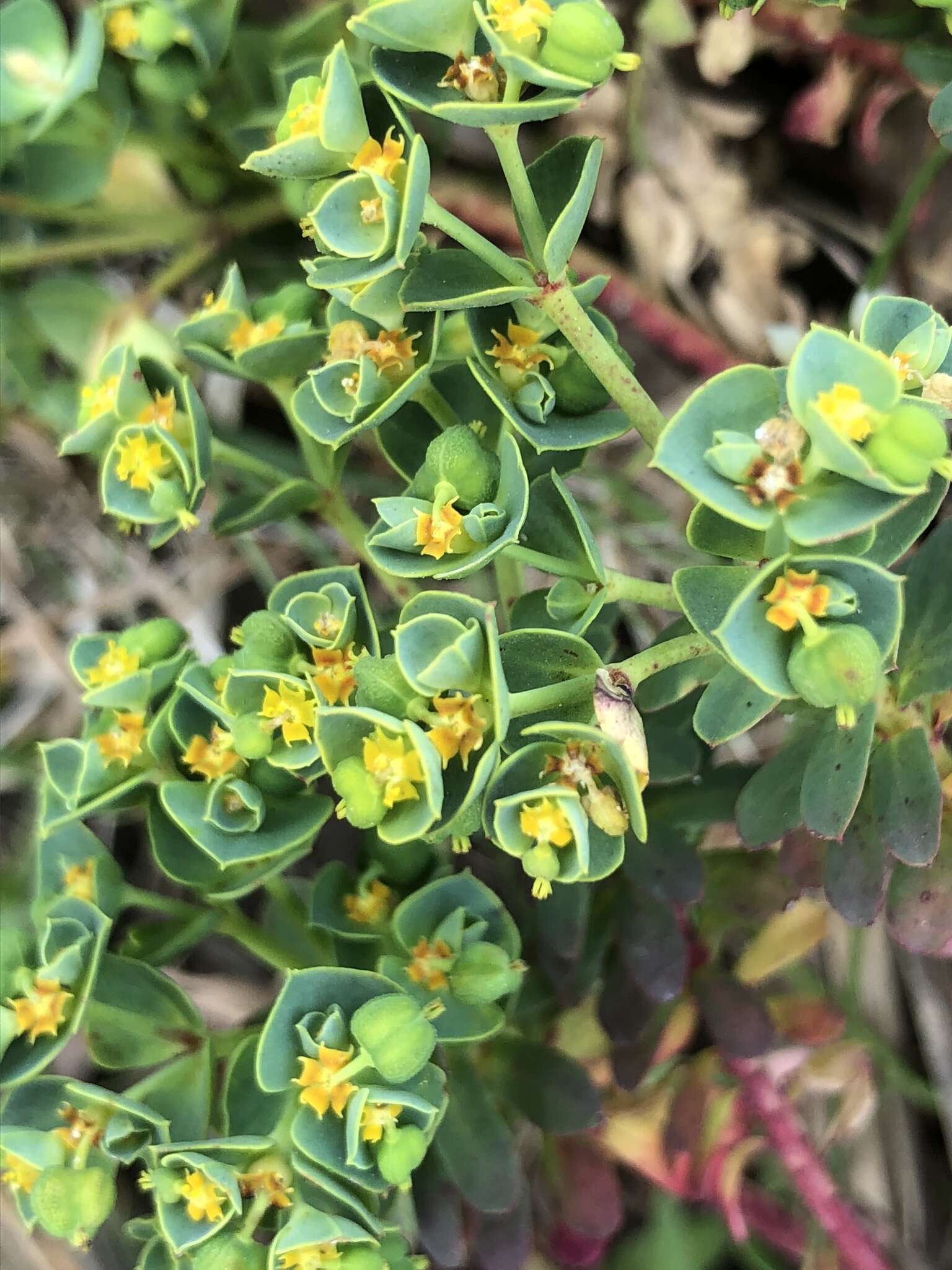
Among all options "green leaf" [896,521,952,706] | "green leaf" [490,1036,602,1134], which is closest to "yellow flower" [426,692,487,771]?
"green leaf" [896,521,952,706]

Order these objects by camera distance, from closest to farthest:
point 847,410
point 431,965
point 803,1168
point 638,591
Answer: point 847,410 < point 638,591 < point 431,965 < point 803,1168

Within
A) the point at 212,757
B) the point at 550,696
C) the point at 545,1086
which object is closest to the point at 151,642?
the point at 212,757

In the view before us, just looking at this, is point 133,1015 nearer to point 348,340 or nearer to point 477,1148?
point 477,1148

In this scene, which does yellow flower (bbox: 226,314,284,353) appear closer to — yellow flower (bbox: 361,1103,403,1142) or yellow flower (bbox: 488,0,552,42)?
yellow flower (bbox: 488,0,552,42)

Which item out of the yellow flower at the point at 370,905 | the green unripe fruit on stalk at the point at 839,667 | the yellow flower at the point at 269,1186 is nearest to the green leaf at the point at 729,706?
the green unripe fruit on stalk at the point at 839,667

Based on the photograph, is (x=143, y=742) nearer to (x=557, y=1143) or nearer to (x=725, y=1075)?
(x=557, y=1143)
